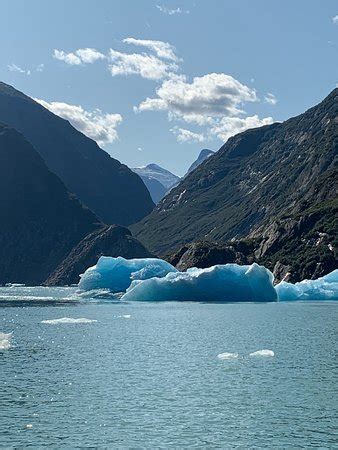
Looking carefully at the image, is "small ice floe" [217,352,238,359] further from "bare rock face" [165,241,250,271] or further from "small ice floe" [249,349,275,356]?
"bare rock face" [165,241,250,271]

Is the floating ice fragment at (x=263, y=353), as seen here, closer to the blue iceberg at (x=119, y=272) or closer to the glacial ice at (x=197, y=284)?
the glacial ice at (x=197, y=284)

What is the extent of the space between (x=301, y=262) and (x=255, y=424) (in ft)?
431

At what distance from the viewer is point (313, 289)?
4756 inches

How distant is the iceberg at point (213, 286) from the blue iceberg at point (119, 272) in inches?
247

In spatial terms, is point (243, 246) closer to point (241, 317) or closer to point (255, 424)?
point (241, 317)

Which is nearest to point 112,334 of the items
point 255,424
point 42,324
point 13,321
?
point 42,324

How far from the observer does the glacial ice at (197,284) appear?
106688mm

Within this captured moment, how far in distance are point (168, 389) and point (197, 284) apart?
77153 mm

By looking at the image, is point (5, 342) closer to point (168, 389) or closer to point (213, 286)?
point (168, 389)

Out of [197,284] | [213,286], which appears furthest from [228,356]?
[213,286]

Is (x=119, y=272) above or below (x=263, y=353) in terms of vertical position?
above

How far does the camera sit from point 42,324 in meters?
69.2

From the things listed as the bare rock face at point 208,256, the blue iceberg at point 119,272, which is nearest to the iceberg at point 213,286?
the blue iceberg at point 119,272

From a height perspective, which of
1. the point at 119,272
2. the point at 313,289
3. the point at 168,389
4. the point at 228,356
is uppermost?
the point at 119,272
